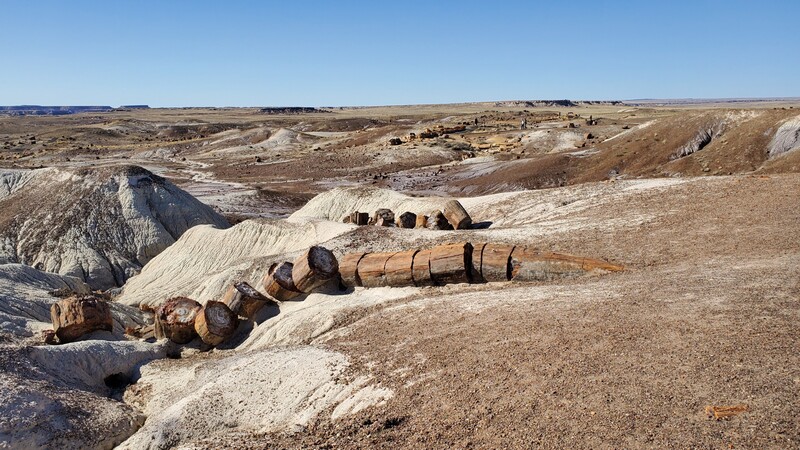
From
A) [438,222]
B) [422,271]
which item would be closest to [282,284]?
[422,271]

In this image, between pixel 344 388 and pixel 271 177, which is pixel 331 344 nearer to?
pixel 344 388

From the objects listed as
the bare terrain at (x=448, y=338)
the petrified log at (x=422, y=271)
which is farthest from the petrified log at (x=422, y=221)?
the petrified log at (x=422, y=271)

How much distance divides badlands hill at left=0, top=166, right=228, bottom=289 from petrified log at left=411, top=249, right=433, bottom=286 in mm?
17602

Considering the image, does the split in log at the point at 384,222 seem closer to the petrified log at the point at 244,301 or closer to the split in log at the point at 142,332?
the petrified log at the point at 244,301

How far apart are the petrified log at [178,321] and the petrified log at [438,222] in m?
8.25

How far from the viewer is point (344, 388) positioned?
9.26 metres

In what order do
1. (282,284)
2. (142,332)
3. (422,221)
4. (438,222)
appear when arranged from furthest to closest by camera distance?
(422,221) < (438,222) < (142,332) < (282,284)

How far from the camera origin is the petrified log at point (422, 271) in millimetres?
13953

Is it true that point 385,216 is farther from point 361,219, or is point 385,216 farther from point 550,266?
point 550,266

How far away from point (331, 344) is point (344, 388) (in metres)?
2.30

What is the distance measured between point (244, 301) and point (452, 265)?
5.22 m

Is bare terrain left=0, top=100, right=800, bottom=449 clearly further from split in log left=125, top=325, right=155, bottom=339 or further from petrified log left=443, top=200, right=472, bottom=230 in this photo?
petrified log left=443, top=200, right=472, bottom=230

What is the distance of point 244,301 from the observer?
593 inches

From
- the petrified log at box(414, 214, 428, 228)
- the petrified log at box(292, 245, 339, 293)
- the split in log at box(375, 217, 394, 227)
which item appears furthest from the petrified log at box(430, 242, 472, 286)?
the split in log at box(375, 217, 394, 227)
